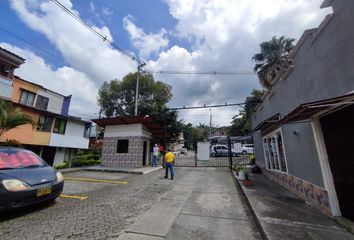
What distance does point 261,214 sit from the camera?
155 inches

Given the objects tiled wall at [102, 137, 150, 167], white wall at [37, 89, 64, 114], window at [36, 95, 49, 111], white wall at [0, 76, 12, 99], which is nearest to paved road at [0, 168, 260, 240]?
tiled wall at [102, 137, 150, 167]

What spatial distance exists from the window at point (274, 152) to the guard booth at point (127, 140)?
745cm

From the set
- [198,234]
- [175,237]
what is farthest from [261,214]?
[175,237]

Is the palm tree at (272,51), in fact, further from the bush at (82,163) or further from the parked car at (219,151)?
the bush at (82,163)

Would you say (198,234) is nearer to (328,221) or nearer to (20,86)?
(328,221)

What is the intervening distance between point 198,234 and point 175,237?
437 millimetres

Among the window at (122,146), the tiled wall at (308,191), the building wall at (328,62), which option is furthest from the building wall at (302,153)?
the window at (122,146)

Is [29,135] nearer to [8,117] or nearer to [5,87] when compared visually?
[5,87]

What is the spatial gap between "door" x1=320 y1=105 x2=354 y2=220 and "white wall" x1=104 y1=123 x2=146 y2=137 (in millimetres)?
10589

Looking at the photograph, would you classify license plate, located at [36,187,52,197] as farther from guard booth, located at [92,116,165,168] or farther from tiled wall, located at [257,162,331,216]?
guard booth, located at [92,116,165,168]

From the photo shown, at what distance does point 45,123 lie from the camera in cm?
1608

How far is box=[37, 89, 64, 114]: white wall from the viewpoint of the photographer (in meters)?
18.2

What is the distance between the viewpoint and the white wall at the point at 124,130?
42.7ft

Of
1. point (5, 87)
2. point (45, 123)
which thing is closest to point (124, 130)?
point (5, 87)
